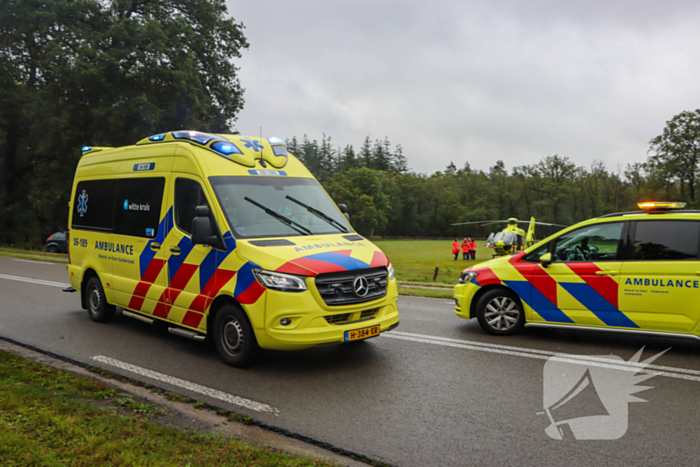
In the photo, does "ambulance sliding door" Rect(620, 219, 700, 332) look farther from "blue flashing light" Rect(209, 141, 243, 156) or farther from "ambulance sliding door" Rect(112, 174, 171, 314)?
"ambulance sliding door" Rect(112, 174, 171, 314)

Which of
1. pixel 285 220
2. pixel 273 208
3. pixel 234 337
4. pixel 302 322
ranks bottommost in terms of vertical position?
pixel 234 337

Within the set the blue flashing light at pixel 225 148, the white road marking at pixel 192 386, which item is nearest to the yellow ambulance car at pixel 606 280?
the blue flashing light at pixel 225 148

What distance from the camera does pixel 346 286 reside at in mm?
5754

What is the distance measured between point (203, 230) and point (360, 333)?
2098 mm

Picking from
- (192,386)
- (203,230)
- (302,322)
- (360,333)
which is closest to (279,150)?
(203,230)

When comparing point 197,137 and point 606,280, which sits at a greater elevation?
point 197,137

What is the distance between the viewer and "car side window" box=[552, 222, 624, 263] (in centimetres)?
702

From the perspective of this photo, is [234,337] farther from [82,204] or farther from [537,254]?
[82,204]

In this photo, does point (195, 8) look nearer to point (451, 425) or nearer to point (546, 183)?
point (451, 425)

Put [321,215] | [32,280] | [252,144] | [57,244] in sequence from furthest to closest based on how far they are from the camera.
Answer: [57,244], [32,280], [252,144], [321,215]

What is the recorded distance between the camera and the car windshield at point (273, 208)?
6273 mm

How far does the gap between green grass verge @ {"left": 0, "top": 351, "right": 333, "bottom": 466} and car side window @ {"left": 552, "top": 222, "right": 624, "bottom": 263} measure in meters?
5.07

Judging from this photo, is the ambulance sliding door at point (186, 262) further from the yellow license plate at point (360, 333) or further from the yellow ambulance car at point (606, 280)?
the yellow ambulance car at point (606, 280)

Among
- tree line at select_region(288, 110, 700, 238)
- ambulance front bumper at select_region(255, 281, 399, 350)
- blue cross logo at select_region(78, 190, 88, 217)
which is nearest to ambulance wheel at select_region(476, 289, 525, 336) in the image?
ambulance front bumper at select_region(255, 281, 399, 350)
